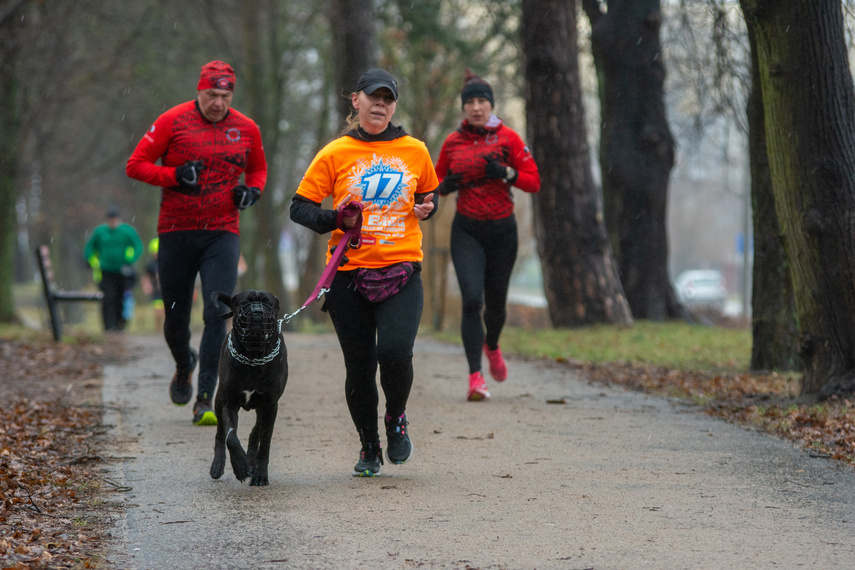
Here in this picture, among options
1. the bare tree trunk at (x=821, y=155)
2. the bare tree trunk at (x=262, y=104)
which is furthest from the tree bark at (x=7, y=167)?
the bare tree trunk at (x=821, y=155)

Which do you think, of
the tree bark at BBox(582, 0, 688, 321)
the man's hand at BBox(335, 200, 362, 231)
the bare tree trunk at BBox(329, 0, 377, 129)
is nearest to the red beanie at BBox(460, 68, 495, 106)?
the man's hand at BBox(335, 200, 362, 231)

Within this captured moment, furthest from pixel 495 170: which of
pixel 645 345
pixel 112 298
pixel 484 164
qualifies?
pixel 112 298

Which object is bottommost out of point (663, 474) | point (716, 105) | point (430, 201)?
point (663, 474)

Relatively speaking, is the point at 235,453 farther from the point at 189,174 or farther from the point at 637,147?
the point at 637,147

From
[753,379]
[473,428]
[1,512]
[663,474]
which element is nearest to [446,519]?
[663,474]

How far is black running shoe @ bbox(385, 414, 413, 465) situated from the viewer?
5559 mm

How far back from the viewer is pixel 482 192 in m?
8.13

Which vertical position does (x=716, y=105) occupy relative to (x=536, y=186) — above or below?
above

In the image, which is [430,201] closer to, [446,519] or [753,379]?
[446,519]

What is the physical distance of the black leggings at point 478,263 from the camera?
812 cm

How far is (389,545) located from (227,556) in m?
0.64

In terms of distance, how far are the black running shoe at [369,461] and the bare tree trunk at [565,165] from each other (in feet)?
33.9

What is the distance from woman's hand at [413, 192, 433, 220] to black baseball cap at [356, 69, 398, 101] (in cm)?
54

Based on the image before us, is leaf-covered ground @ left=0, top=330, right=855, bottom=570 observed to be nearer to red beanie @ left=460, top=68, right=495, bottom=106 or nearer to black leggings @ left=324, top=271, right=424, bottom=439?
black leggings @ left=324, top=271, right=424, bottom=439
